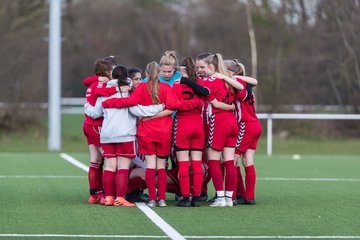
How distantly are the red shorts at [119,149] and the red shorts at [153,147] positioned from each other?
0.40 feet

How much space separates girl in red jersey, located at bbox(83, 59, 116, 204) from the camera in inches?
467

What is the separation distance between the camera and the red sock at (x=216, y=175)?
11617 mm

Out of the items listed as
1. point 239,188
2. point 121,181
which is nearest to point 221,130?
point 239,188

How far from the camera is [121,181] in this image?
1154 cm

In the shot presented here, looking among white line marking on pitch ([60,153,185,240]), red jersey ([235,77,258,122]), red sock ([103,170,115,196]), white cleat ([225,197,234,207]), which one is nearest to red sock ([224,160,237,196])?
white cleat ([225,197,234,207])

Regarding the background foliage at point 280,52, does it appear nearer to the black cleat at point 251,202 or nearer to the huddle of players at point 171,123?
the huddle of players at point 171,123

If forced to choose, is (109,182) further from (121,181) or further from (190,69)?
(190,69)

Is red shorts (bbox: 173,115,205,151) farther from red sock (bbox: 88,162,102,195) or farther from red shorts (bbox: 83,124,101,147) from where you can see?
red sock (bbox: 88,162,102,195)

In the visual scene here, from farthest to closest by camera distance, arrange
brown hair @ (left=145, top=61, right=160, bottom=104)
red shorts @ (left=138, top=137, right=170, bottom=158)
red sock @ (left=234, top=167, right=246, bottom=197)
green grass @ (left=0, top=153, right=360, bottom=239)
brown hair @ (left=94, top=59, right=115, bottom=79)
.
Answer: red sock @ (left=234, top=167, right=246, bottom=197), brown hair @ (left=94, top=59, right=115, bottom=79), red shorts @ (left=138, top=137, right=170, bottom=158), brown hair @ (left=145, top=61, right=160, bottom=104), green grass @ (left=0, top=153, right=360, bottom=239)

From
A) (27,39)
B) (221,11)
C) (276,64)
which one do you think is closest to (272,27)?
(276,64)

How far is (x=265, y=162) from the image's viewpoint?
20.2 metres

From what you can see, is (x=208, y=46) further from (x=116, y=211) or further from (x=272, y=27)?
(x=116, y=211)

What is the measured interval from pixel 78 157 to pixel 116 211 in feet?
34.3

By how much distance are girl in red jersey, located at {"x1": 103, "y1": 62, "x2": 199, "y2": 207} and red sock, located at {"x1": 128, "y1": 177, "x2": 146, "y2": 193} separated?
52cm
